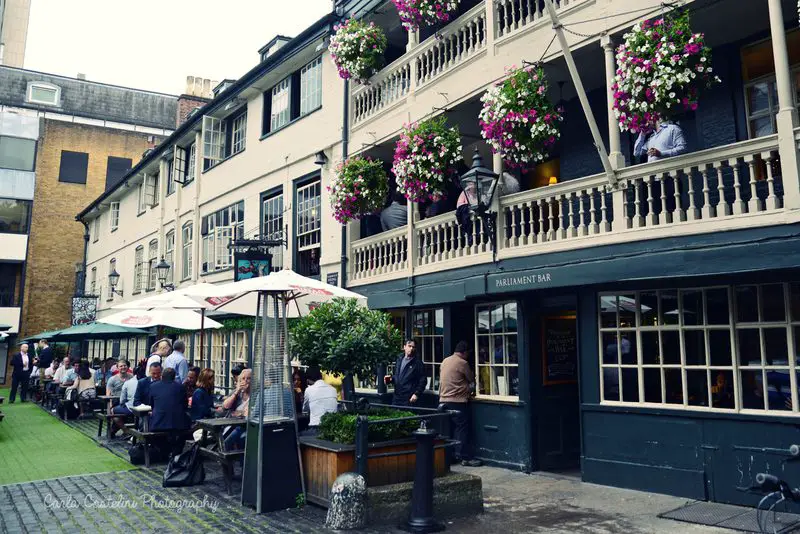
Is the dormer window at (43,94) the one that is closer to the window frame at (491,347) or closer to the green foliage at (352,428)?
the window frame at (491,347)

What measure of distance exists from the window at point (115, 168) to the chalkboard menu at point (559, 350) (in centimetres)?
3319

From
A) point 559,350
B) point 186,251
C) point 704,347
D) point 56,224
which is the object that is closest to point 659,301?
point 704,347

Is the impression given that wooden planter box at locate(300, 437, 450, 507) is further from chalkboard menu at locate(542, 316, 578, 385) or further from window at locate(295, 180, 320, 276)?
window at locate(295, 180, 320, 276)

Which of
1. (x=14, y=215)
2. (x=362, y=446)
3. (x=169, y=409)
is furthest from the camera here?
(x=14, y=215)

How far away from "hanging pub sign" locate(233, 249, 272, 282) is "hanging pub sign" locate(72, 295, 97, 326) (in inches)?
695

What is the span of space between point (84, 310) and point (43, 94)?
16.4 meters

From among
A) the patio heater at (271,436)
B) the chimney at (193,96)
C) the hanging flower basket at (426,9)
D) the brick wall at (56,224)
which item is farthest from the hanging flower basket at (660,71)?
the brick wall at (56,224)

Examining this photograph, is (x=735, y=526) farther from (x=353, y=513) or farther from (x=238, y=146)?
(x=238, y=146)

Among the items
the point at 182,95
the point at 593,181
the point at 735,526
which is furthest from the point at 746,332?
the point at 182,95

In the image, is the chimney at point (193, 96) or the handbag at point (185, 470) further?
the chimney at point (193, 96)

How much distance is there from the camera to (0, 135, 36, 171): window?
35000 mm

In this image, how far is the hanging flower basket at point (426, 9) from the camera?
37.1ft

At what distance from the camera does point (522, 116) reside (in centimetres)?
912

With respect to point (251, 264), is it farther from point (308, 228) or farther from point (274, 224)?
point (274, 224)
